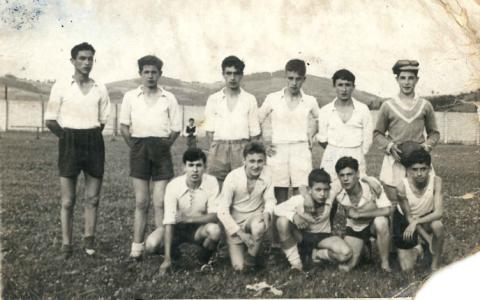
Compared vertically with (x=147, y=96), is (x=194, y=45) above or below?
above

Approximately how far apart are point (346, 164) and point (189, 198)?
30.9 inches

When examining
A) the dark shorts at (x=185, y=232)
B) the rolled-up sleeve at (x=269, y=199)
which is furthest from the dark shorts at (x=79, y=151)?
the rolled-up sleeve at (x=269, y=199)

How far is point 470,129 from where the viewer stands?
10.7 ft

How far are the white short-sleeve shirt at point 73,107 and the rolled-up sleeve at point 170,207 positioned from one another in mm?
454

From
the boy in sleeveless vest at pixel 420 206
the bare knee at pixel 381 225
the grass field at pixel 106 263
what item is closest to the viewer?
the grass field at pixel 106 263

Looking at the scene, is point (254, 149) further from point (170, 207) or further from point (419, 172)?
point (419, 172)

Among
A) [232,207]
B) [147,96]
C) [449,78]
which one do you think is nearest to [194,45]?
[147,96]

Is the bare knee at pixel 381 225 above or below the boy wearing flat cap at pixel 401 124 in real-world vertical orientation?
below

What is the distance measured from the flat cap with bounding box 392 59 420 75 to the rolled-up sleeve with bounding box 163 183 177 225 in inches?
51.4

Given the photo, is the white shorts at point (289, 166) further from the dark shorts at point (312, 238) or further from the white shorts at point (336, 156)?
the dark shorts at point (312, 238)

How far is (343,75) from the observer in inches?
121

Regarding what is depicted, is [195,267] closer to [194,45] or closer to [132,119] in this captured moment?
[132,119]

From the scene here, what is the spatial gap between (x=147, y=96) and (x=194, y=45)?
0.35m

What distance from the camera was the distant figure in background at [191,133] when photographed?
9.50 feet
